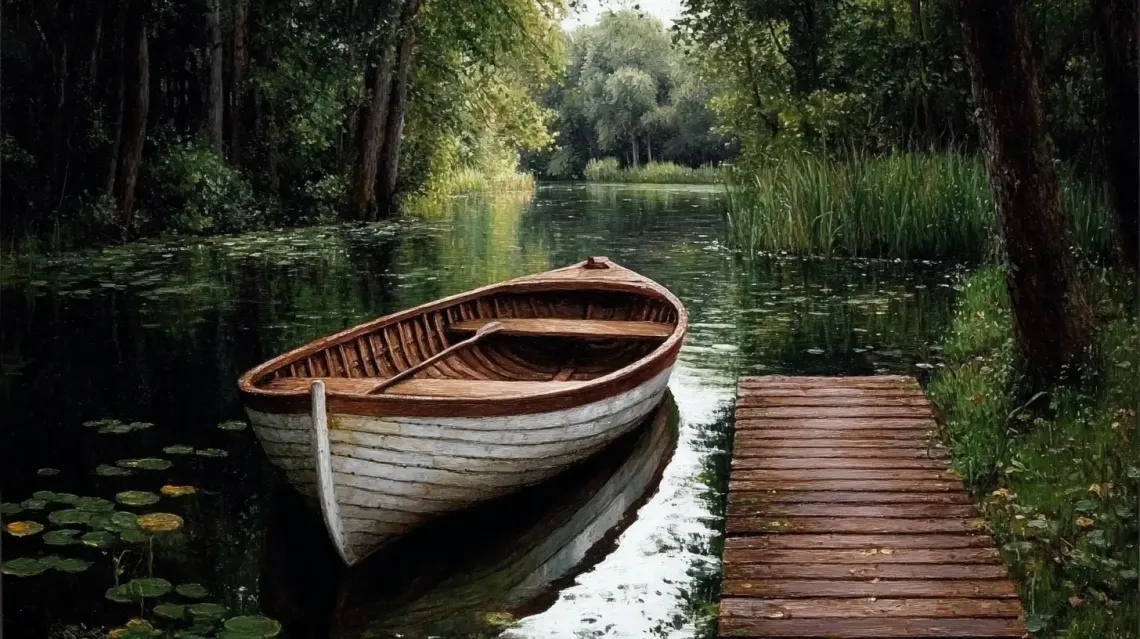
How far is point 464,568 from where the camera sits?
3.84 metres

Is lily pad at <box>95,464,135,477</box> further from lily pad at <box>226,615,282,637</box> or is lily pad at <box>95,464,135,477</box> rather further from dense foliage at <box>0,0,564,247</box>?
dense foliage at <box>0,0,564,247</box>

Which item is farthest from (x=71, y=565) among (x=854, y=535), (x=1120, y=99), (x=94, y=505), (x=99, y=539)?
(x=1120, y=99)

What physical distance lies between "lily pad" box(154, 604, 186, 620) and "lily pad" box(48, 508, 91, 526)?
0.71m

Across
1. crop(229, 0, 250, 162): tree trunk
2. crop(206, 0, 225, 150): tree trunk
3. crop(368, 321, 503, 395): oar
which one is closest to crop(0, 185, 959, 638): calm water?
crop(368, 321, 503, 395): oar

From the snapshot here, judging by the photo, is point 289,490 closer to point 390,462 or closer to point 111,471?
point 111,471

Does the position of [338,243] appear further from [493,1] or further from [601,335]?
[601,335]

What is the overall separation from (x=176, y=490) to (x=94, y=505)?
1.01 feet

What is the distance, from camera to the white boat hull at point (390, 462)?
3.58 metres

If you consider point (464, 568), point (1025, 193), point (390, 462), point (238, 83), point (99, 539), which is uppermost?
point (238, 83)

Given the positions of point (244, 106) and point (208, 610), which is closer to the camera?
point (208, 610)

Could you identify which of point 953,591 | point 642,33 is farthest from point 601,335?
point 642,33

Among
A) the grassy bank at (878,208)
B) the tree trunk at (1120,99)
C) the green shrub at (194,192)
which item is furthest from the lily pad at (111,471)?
the green shrub at (194,192)

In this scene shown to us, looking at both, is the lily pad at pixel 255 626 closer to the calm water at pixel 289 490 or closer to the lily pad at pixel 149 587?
the calm water at pixel 289 490

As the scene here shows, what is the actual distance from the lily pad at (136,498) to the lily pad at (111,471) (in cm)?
27
